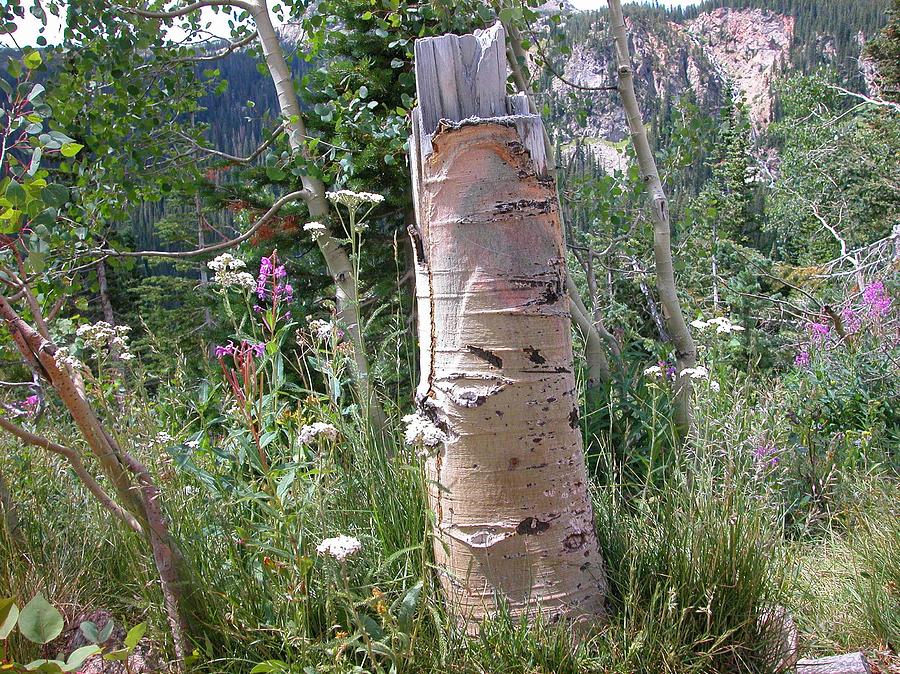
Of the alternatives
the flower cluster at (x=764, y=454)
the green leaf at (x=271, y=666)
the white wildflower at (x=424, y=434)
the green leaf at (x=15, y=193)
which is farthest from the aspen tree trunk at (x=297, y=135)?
the green leaf at (x=271, y=666)

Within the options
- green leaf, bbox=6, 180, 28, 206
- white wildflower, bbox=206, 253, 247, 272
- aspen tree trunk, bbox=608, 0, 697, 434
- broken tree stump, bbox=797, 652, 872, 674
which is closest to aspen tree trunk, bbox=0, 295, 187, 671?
green leaf, bbox=6, 180, 28, 206

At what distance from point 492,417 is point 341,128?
3052mm

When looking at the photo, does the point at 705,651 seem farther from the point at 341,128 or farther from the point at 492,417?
the point at 341,128

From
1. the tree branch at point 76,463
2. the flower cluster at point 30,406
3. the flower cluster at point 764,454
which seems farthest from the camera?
the flower cluster at point 30,406

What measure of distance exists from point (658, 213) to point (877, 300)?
10.5 feet

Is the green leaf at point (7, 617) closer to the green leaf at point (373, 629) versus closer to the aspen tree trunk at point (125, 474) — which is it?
the aspen tree trunk at point (125, 474)

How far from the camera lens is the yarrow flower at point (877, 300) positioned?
17.9 feet

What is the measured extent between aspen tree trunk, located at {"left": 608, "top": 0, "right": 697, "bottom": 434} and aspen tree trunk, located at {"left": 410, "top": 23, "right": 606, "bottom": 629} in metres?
2.00

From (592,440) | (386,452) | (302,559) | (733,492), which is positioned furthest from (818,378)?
(302,559)

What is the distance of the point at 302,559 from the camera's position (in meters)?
1.50

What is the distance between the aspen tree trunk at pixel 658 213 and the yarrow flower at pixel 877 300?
106 inches

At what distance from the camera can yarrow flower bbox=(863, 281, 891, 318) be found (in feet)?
17.9

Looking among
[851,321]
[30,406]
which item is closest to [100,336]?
[30,406]

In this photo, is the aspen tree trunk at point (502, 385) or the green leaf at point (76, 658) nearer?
the green leaf at point (76, 658)
